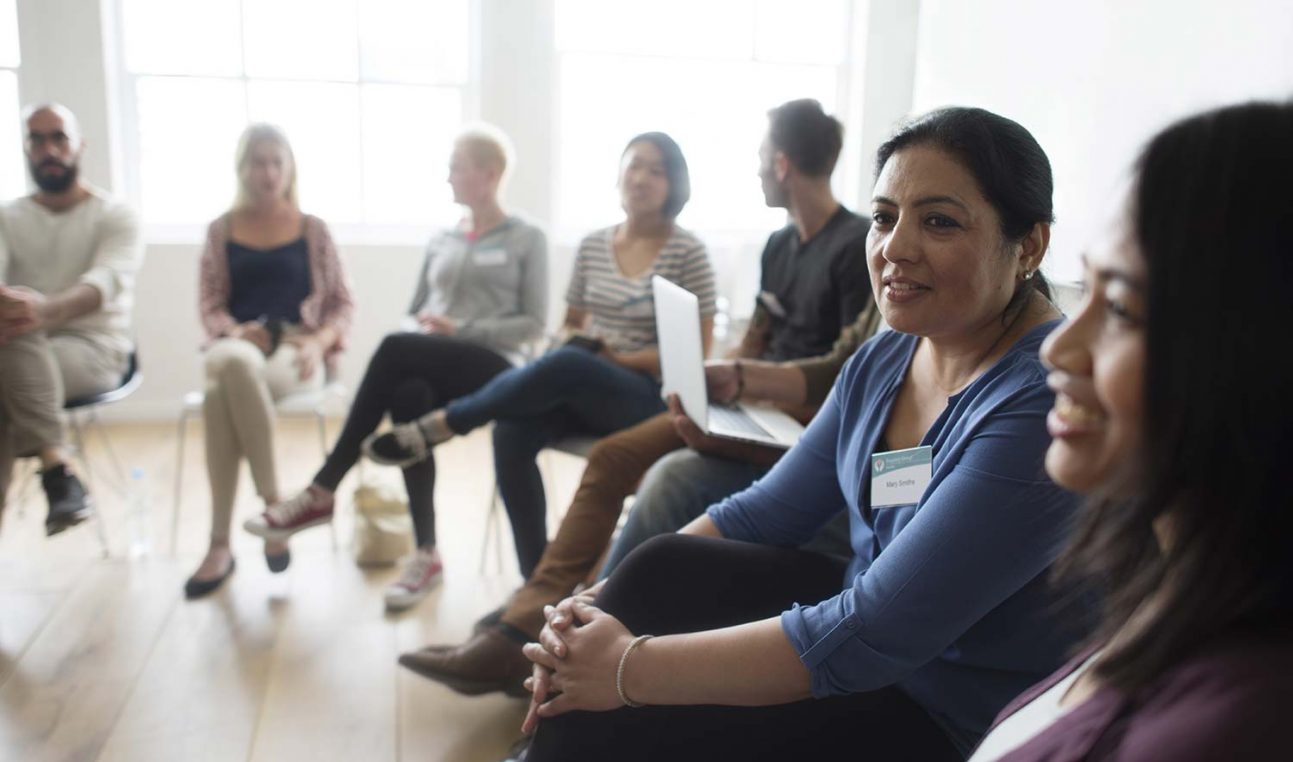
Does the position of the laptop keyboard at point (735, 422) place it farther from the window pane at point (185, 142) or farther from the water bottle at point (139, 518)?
the window pane at point (185, 142)

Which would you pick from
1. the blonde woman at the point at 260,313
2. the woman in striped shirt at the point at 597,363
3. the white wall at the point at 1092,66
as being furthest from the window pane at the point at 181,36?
the white wall at the point at 1092,66

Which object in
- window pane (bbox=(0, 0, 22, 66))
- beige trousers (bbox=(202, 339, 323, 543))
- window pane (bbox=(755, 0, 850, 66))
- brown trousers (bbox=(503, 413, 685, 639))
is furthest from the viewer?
window pane (bbox=(755, 0, 850, 66))

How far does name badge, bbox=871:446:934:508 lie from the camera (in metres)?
1.15

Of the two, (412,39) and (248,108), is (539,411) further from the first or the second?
(248,108)

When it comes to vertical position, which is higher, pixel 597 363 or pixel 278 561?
pixel 597 363

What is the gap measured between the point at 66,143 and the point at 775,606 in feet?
9.01

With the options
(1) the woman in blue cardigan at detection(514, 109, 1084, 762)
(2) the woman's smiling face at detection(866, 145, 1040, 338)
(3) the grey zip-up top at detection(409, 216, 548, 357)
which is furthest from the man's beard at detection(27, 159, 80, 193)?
(2) the woman's smiling face at detection(866, 145, 1040, 338)

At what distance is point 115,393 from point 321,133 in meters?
2.07

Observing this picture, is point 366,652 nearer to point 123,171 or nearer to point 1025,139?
point 1025,139

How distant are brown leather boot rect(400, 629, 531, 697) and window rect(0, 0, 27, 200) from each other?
3.55 m

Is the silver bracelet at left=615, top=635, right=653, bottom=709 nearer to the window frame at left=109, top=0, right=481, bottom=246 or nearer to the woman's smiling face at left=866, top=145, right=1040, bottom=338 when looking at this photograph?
the woman's smiling face at left=866, top=145, right=1040, bottom=338

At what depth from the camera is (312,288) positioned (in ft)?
10.2

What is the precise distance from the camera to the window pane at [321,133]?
4.52 meters

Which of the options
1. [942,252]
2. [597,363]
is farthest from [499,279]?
[942,252]
